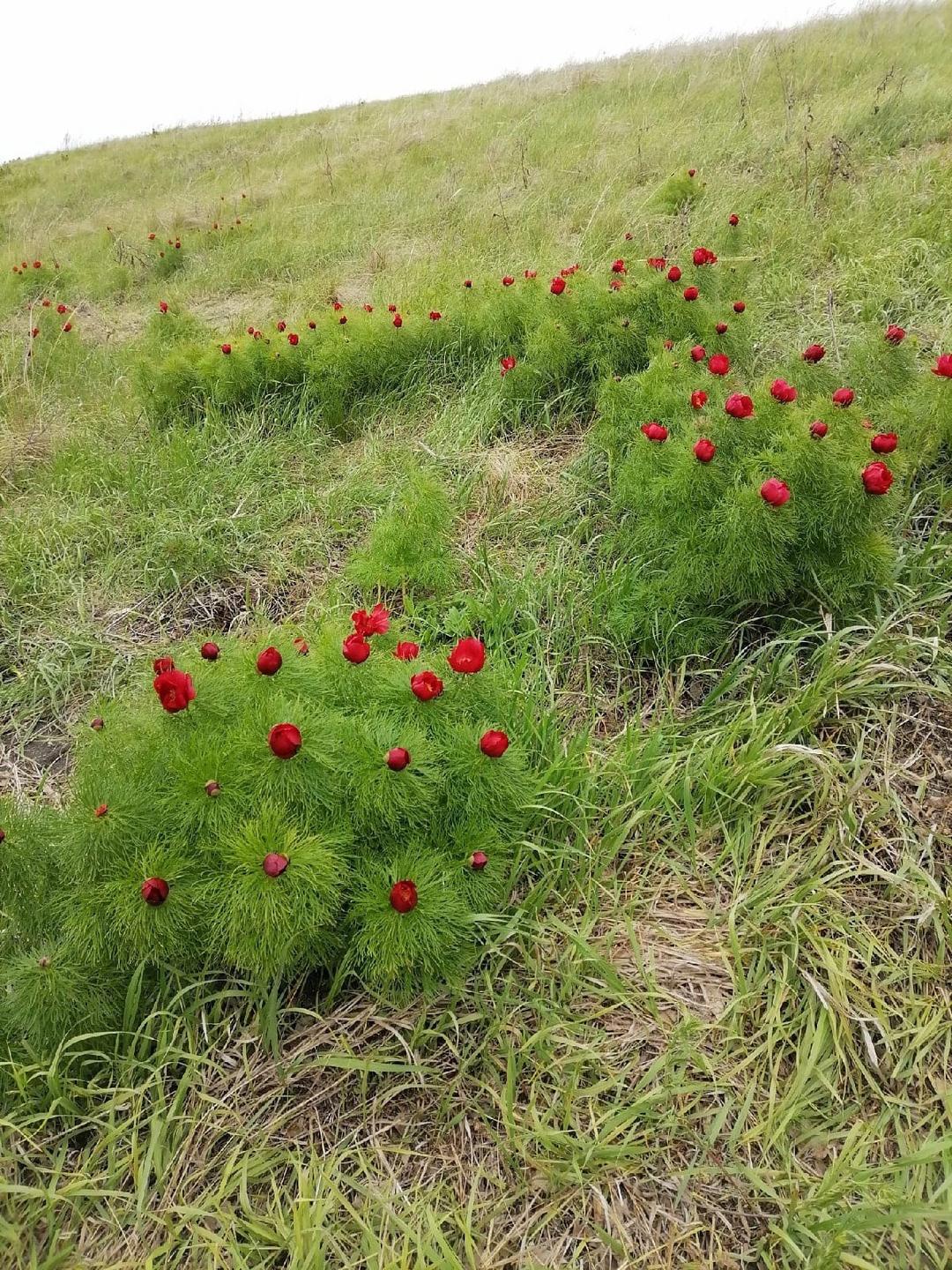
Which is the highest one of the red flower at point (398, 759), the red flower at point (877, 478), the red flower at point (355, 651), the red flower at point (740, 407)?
the red flower at point (740, 407)

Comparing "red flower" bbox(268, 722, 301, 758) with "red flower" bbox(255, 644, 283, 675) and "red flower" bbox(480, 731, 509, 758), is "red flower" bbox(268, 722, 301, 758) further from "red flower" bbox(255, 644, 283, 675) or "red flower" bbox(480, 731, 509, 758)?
"red flower" bbox(480, 731, 509, 758)

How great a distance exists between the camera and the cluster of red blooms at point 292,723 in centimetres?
130

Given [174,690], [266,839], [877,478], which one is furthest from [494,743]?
[877,478]

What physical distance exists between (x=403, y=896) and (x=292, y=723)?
41 centimetres

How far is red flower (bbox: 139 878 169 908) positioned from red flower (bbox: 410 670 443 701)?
63cm

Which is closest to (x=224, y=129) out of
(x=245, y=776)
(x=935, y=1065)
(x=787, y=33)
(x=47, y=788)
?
(x=787, y=33)

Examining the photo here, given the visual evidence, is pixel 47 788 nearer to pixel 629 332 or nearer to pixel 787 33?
pixel 629 332

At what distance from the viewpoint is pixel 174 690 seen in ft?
4.52

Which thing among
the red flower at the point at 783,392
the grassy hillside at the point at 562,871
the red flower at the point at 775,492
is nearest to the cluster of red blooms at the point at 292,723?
the grassy hillside at the point at 562,871

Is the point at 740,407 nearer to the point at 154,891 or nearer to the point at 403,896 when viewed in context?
the point at 403,896

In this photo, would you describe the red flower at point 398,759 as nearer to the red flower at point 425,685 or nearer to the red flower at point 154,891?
Result: the red flower at point 425,685

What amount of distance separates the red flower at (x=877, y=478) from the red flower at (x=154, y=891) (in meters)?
2.01

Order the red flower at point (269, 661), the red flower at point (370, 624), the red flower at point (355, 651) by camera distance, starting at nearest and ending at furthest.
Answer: the red flower at point (269, 661) < the red flower at point (355, 651) < the red flower at point (370, 624)

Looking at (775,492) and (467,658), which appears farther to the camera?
(775,492)
